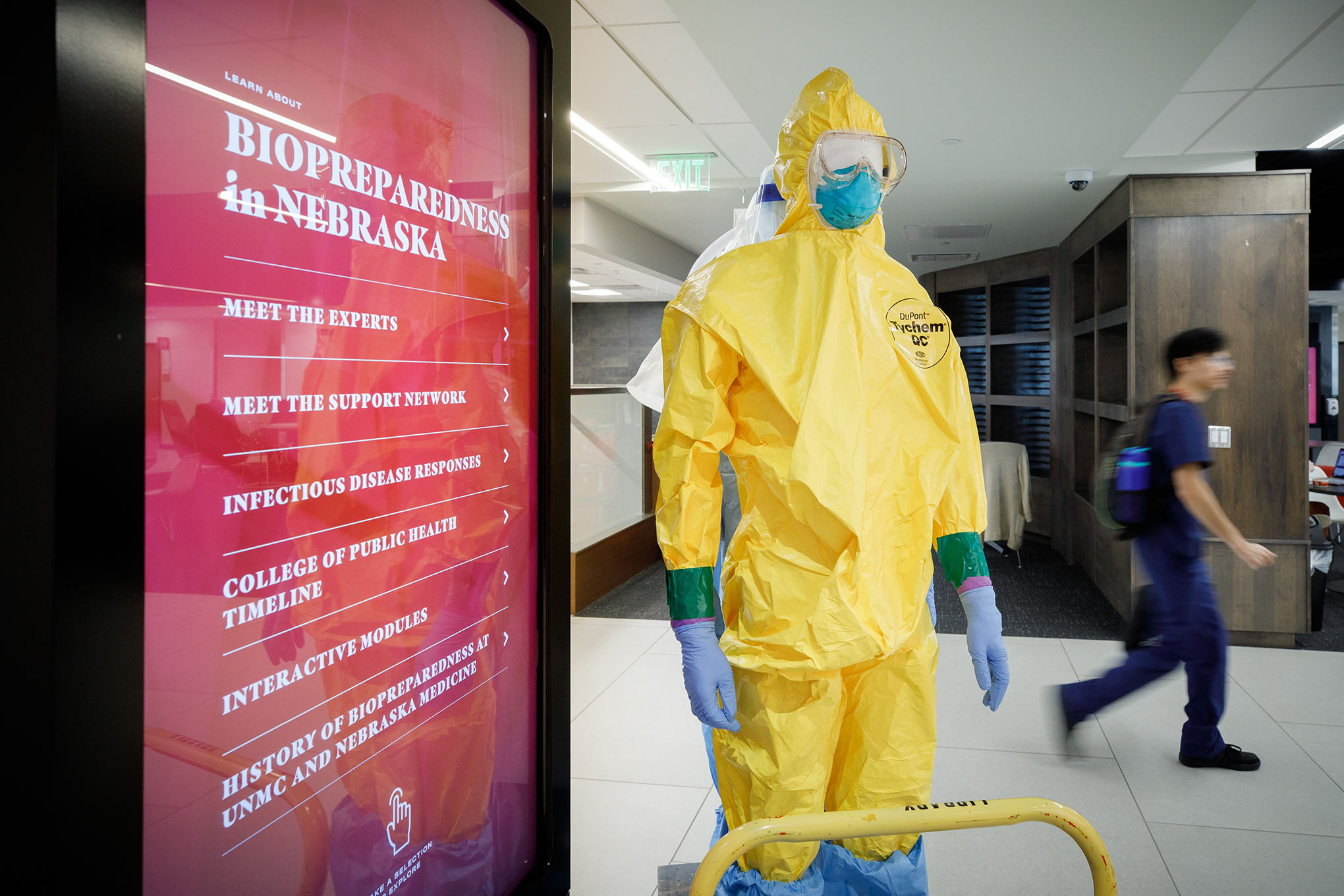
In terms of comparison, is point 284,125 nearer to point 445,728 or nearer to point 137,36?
point 137,36

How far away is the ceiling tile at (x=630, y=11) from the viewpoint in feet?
8.03

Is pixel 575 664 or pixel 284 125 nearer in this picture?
pixel 284 125

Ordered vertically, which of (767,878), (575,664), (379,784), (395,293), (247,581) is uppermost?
(395,293)

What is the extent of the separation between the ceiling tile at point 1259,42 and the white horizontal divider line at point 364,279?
8.65 ft

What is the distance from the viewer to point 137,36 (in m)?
0.62

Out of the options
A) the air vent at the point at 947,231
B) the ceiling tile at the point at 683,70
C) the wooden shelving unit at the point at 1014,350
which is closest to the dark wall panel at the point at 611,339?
the wooden shelving unit at the point at 1014,350

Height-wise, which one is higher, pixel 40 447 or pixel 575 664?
pixel 40 447

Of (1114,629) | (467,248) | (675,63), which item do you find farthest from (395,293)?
(1114,629)

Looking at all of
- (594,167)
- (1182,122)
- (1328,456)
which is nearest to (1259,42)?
(1182,122)

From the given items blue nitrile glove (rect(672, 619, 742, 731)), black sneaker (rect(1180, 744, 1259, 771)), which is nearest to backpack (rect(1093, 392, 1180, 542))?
black sneaker (rect(1180, 744, 1259, 771))

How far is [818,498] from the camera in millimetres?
A: 1274

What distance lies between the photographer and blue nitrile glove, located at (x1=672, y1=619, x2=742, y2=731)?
1.38 metres

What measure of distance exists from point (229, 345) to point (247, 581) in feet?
0.75

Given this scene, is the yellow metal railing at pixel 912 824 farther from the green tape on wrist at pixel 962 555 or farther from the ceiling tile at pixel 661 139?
the ceiling tile at pixel 661 139
